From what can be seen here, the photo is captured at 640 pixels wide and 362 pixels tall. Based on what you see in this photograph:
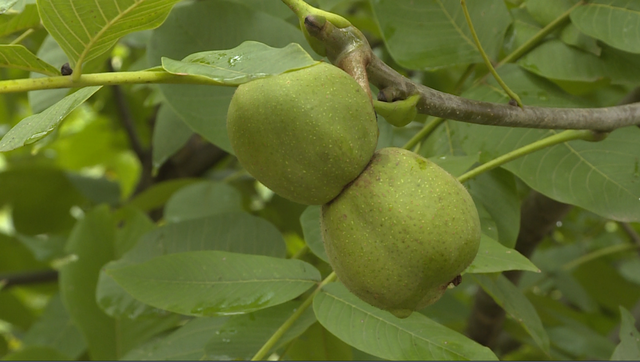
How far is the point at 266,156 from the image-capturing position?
557 mm

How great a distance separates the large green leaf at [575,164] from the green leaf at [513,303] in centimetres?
16

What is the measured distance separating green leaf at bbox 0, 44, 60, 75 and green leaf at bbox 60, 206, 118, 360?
0.79m

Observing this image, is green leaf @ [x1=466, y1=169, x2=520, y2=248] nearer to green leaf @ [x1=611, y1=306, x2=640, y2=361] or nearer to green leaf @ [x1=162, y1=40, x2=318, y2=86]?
green leaf @ [x1=611, y1=306, x2=640, y2=361]

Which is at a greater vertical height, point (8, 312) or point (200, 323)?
point (200, 323)

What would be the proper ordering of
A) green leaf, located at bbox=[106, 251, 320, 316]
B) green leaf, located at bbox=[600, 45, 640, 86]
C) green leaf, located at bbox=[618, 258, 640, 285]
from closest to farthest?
green leaf, located at bbox=[106, 251, 320, 316]
green leaf, located at bbox=[600, 45, 640, 86]
green leaf, located at bbox=[618, 258, 640, 285]

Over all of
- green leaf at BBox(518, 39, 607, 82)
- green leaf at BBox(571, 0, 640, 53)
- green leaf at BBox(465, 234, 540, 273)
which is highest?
green leaf at BBox(571, 0, 640, 53)

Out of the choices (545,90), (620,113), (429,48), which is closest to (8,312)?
(429,48)

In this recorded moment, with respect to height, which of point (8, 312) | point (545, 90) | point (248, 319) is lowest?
point (8, 312)

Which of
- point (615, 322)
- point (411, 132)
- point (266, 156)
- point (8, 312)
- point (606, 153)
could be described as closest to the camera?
point (266, 156)

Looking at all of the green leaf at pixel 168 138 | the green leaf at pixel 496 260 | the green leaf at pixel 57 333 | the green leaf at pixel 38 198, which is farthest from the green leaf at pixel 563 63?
the green leaf at pixel 38 198

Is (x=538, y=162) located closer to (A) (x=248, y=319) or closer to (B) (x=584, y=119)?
(B) (x=584, y=119)

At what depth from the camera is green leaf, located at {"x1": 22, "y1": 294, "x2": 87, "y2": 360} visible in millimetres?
1427

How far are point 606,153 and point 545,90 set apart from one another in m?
0.15

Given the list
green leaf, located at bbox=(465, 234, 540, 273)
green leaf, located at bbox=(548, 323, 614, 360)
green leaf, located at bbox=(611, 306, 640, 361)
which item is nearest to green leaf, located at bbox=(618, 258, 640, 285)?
green leaf, located at bbox=(548, 323, 614, 360)
